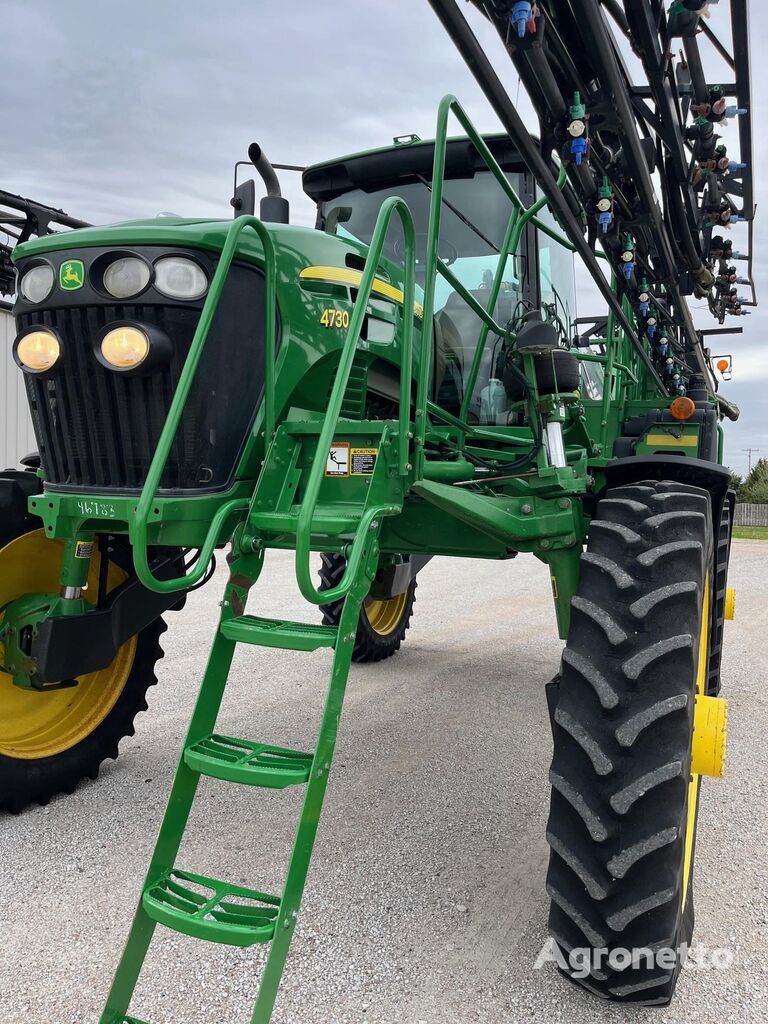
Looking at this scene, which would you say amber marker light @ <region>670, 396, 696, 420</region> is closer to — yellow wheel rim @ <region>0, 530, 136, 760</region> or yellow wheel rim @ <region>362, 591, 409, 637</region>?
yellow wheel rim @ <region>362, 591, 409, 637</region>

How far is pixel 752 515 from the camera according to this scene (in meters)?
30.7

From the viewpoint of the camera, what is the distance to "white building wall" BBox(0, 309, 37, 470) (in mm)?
12672

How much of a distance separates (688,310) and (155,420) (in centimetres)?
386

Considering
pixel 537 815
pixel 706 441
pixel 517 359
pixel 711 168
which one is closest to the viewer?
pixel 517 359

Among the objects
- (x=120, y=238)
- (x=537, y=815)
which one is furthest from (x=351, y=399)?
(x=537, y=815)

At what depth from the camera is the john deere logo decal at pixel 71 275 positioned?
253 cm

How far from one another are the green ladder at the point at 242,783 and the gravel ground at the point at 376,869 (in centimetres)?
31

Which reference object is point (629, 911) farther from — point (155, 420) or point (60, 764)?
point (60, 764)

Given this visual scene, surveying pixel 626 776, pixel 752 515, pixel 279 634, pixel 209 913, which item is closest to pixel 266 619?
pixel 279 634

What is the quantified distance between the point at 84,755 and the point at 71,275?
199 centimetres

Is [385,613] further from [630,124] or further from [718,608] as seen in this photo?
[630,124]

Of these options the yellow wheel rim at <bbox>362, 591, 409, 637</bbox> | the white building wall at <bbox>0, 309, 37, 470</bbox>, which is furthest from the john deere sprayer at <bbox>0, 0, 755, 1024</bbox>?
the white building wall at <bbox>0, 309, 37, 470</bbox>

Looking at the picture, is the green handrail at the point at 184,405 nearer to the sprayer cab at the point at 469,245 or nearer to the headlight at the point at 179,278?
the headlight at the point at 179,278

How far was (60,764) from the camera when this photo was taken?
133 inches
